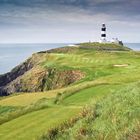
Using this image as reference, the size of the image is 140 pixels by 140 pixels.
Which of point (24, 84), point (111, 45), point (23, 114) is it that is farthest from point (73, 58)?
point (23, 114)

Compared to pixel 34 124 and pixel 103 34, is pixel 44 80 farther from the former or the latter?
pixel 103 34

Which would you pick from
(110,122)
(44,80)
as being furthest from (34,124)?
(44,80)

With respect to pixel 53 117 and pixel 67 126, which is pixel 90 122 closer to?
pixel 67 126

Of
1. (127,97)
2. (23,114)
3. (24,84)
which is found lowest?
(24,84)

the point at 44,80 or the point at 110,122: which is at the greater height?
the point at 110,122

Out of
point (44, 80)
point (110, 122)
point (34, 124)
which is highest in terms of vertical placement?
point (110, 122)

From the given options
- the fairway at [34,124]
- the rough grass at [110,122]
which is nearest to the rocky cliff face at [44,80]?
the fairway at [34,124]

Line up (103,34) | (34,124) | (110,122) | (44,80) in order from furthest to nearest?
(103,34), (44,80), (34,124), (110,122)

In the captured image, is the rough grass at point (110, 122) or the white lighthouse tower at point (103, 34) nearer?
the rough grass at point (110, 122)

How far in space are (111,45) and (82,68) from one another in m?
79.7

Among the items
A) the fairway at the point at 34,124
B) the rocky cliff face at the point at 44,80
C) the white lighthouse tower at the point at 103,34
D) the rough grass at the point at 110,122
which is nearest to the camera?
the rough grass at the point at 110,122

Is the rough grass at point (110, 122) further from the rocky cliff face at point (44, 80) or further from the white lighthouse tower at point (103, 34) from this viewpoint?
the white lighthouse tower at point (103, 34)

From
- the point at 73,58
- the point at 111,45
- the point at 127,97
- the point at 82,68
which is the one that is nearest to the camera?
the point at 127,97

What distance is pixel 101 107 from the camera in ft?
59.6
